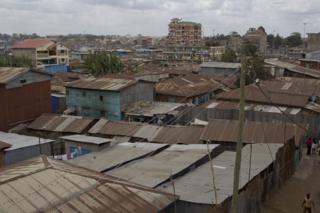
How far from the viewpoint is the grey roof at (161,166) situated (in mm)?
Answer: 11469

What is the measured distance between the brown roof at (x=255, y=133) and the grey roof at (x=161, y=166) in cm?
254

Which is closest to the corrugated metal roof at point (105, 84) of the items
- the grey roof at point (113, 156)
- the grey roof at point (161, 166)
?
the grey roof at point (113, 156)

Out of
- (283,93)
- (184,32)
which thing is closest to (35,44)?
(283,93)

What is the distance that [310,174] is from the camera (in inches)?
649

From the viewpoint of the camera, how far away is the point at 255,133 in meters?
17.7

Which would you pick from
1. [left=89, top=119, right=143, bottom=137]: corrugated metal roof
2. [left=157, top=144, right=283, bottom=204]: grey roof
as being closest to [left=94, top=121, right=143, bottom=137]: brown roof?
[left=89, top=119, right=143, bottom=137]: corrugated metal roof

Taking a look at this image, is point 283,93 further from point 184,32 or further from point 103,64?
point 184,32

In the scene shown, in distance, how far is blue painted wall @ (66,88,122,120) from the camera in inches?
1070

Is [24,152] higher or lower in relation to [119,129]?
lower

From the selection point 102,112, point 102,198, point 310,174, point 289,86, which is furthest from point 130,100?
point 102,198

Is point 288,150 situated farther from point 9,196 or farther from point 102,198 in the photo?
point 9,196

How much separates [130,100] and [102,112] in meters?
2.21

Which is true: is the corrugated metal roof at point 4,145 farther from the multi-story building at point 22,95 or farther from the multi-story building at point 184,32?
the multi-story building at point 184,32

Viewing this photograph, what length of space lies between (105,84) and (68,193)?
64.8 feet
